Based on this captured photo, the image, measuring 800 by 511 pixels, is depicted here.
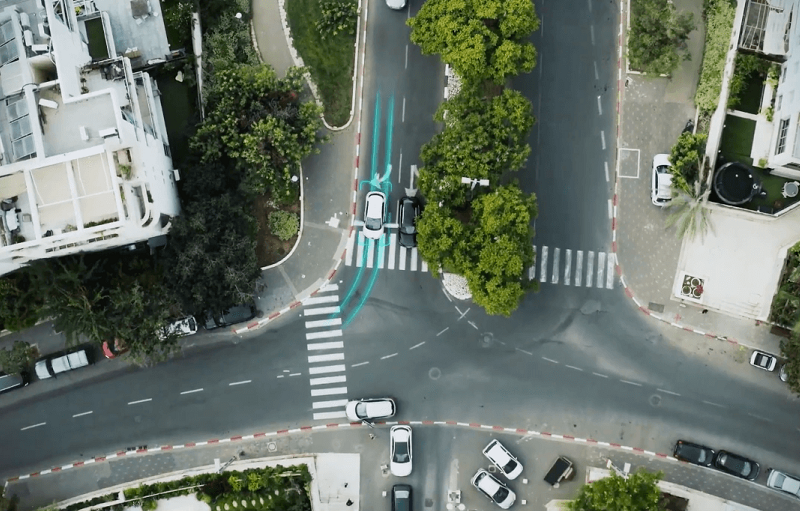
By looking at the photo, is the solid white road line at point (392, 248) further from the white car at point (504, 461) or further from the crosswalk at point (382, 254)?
the white car at point (504, 461)

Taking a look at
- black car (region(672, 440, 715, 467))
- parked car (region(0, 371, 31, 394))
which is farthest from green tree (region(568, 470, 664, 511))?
parked car (region(0, 371, 31, 394))

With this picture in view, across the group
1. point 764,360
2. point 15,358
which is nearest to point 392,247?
point 764,360

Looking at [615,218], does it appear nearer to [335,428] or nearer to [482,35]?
[482,35]

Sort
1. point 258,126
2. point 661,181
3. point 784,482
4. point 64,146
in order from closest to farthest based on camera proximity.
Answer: point 64,146
point 258,126
point 784,482
point 661,181

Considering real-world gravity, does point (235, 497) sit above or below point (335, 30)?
below

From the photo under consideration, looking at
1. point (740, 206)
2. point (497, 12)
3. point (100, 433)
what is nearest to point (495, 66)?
point (497, 12)

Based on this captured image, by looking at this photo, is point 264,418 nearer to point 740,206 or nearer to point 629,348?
point 629,348

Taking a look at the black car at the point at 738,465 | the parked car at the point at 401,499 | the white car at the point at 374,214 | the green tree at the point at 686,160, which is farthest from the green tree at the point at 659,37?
the parked car at the point at 401,499

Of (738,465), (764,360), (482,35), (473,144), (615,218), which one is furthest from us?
(615,218)
